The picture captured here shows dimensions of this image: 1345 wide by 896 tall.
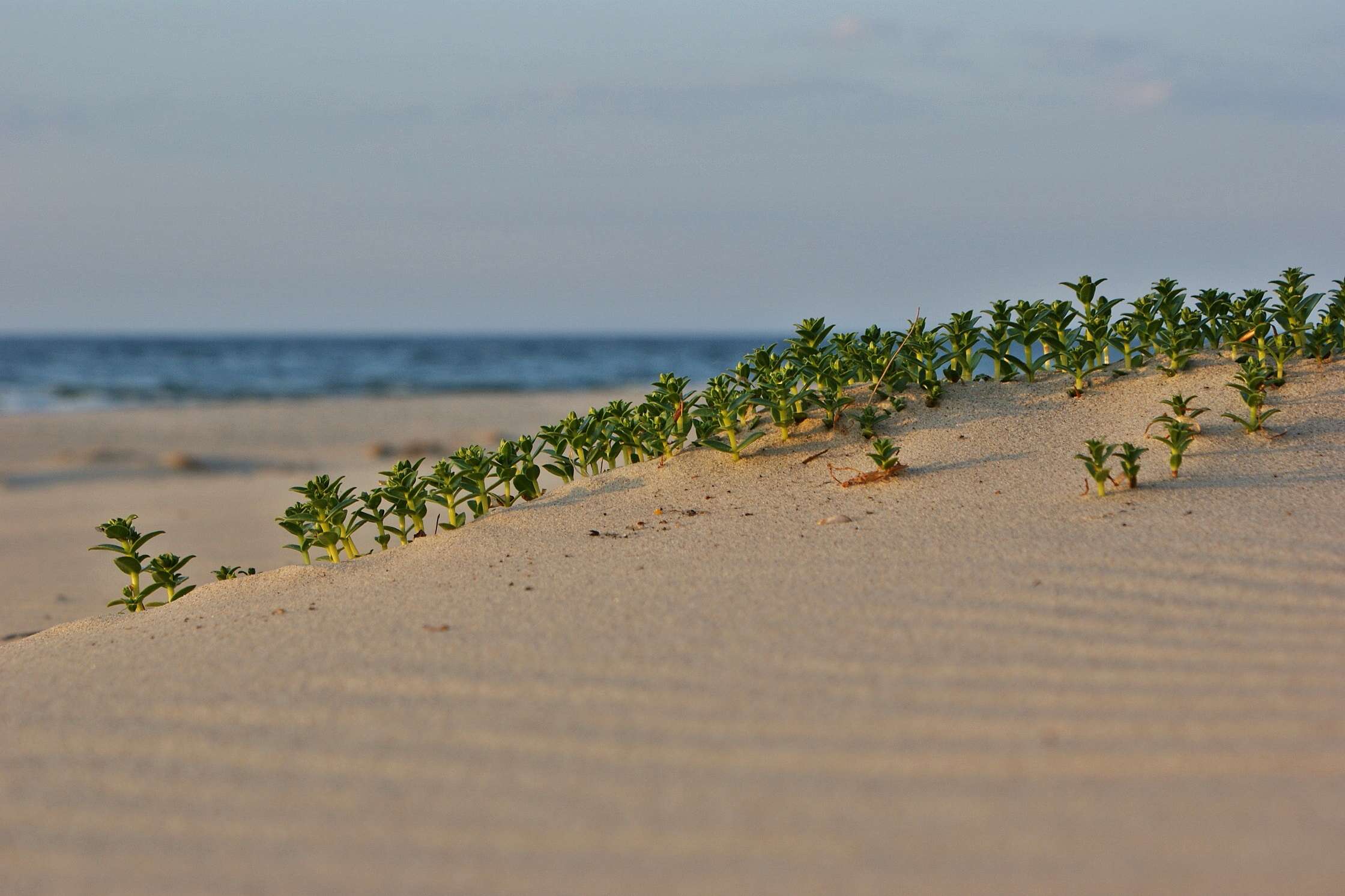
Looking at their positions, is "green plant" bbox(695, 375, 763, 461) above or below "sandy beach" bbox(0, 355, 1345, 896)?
above

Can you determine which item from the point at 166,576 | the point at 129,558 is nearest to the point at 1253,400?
the point at 166,576

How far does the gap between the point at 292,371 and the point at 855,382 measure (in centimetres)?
3417

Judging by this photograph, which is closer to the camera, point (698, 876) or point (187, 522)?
point (698, 876)

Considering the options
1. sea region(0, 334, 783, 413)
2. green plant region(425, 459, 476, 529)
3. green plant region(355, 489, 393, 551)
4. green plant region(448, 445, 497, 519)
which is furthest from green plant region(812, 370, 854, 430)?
sea region(0, 334, 783, 413)

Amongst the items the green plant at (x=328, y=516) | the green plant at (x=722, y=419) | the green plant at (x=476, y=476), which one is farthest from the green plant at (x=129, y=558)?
the green plant at (x=722, y=419)

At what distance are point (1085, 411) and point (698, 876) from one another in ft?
9.87

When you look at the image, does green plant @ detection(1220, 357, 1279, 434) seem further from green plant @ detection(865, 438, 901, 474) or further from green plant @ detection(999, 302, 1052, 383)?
green plant @ detection(865, 438, 901, 474)

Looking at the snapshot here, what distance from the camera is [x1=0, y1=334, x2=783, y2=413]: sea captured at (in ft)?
82.6

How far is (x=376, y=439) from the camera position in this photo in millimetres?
14133

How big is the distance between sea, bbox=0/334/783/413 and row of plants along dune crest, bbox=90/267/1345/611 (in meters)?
10.2

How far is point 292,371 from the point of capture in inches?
1415

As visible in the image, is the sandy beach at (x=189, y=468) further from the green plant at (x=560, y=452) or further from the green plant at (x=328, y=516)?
the green plant at (x=560, y=452)

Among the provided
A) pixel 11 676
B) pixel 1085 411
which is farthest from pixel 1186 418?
pixel 11 676

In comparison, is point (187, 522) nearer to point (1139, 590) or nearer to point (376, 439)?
point (376, 439)
